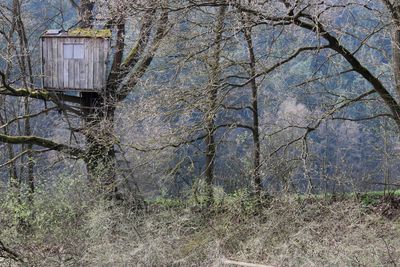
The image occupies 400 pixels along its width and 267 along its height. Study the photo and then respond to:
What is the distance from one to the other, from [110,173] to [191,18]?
3341 mm

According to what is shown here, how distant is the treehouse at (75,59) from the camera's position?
10.5m

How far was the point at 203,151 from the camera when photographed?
10250 millimetres

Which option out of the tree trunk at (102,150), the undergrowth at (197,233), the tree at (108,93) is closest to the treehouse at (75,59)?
the tree at (108,93)

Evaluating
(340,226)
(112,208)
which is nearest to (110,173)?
(112,208)

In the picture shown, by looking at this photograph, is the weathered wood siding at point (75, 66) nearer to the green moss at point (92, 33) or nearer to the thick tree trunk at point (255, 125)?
the green moss at point (92, 33)

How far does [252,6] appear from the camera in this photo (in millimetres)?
6664

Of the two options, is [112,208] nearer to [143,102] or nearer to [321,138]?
[143,102]

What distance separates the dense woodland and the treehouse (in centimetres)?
34

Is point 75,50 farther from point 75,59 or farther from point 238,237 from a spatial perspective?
point 238,237

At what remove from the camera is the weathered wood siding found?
1047 cm

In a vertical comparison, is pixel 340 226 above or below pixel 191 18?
below

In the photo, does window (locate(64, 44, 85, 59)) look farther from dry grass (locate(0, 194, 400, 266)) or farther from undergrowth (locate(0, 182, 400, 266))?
dry grass (locate(0, 194, 400, 266))

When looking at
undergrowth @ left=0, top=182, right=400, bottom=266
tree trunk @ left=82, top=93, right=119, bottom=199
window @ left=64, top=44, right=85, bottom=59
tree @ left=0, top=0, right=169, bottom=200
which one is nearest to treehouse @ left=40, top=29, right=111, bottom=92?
window @ left=64, top=44, right=85, bottom=59

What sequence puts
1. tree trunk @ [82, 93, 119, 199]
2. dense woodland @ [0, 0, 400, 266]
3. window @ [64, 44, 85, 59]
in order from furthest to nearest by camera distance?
window @ [64, 44, 85, 59] < tree trunk @ [82, 93, 119, 199] < dense woodland @ [0, 0, 400, 266]
